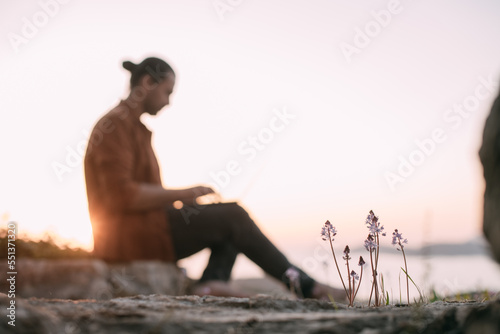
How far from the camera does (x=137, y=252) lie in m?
4.58

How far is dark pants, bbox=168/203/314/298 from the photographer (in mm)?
4293

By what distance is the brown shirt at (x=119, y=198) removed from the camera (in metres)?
4.25

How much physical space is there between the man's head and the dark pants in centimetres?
129

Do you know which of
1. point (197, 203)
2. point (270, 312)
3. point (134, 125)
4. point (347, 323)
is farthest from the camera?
point (134, 125)

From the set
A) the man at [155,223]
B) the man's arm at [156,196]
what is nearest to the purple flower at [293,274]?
the man at [155,223]

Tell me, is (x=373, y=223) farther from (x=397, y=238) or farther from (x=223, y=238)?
(x=223, y=238)

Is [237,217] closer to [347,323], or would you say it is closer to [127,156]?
[127,156]


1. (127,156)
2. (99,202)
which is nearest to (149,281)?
(99,202)

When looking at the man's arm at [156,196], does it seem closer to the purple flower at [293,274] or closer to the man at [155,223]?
the man at [155,223]

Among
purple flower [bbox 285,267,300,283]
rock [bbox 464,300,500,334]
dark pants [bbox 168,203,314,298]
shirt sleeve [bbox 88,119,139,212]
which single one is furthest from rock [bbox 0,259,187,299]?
rock [bbox 464,300,500,334]

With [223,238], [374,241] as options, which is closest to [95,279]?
[223,238]

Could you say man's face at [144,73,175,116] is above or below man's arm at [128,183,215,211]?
above

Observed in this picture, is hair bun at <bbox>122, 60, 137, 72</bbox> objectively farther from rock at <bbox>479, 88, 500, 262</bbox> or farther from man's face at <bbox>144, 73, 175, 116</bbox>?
rock at <bbox>479, 88, 500, 262</bbox>

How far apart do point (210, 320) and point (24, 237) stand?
7951 mm
